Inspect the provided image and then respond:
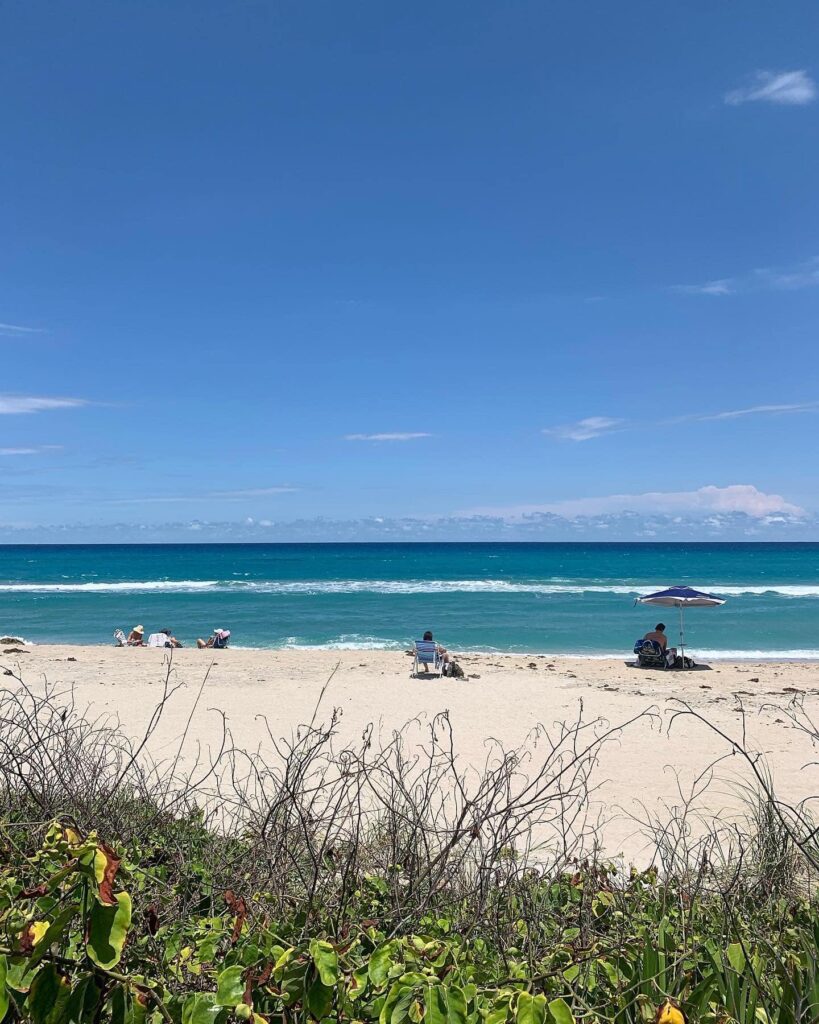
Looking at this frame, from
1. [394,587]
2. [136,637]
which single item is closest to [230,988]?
[136,637]

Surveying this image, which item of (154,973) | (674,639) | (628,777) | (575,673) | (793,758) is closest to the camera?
(154,973)

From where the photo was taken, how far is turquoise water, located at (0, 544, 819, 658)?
23.7 metres

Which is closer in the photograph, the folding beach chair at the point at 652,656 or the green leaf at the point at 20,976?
the green leaf at the point at 20,976

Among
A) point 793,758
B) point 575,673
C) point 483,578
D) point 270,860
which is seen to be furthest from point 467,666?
point 483,578

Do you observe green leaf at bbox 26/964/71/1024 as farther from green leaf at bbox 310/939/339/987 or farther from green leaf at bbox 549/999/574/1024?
green leaf at bbox 549/999/574/1024

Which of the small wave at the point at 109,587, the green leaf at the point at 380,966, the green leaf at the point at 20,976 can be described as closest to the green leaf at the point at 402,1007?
the green leaf at the point at 380,966

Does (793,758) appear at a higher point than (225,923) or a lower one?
lower

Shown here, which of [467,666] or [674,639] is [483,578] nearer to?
[674,639]

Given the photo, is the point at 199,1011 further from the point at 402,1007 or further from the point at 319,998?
the point at 402,1007

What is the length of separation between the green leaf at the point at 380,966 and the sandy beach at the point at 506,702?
3.56 meters

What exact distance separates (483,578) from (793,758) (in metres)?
45.0

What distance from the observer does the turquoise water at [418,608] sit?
77.9 ft

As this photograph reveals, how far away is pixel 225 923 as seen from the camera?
86.4 inches

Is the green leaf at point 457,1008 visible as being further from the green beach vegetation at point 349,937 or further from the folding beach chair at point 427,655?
the folding beach chair at point 427,655
